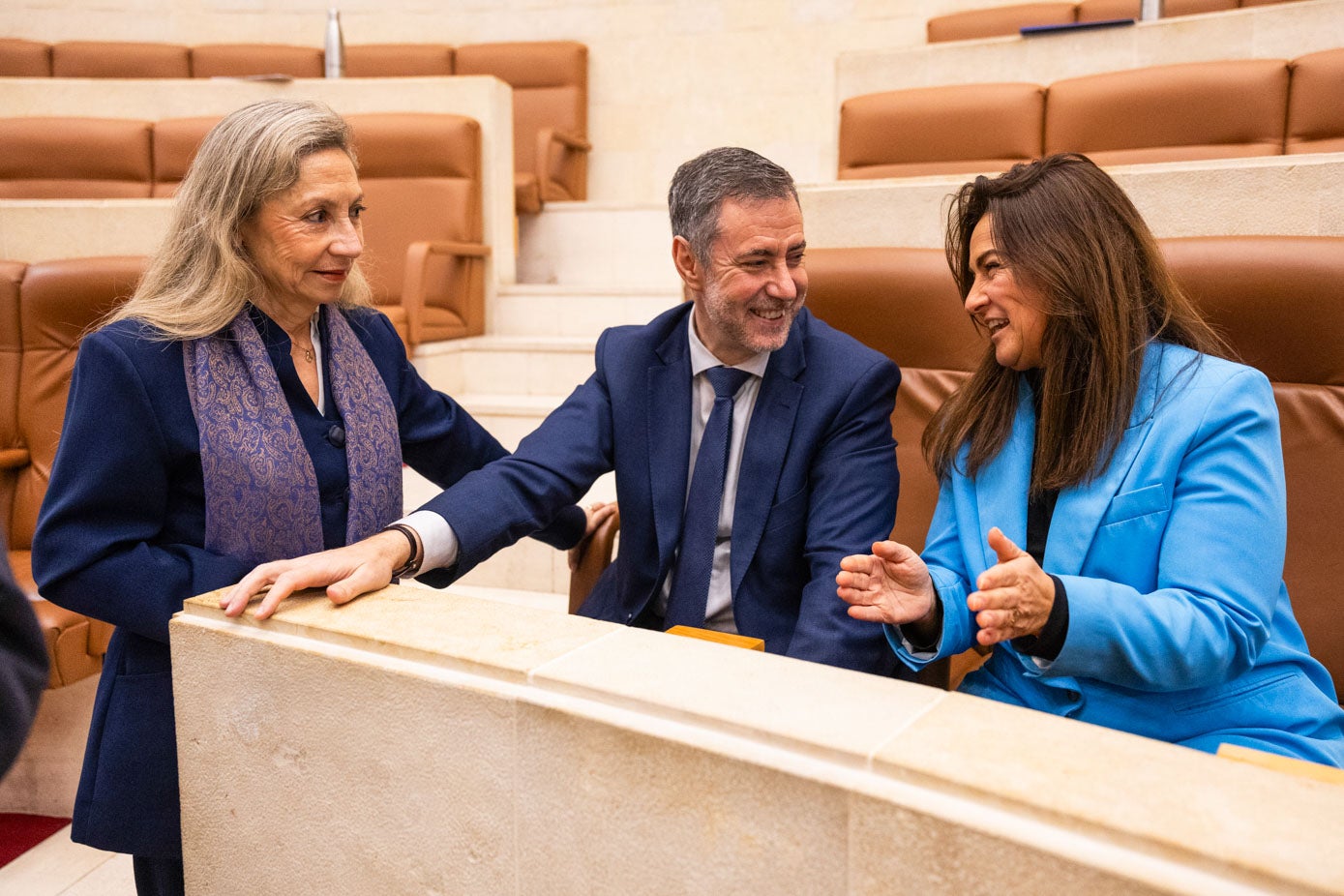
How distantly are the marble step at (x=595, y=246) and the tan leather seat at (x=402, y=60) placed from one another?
1.38 metres

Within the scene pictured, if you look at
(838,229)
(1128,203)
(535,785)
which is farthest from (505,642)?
(838,229)

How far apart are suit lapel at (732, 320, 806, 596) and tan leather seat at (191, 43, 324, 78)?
474 cm

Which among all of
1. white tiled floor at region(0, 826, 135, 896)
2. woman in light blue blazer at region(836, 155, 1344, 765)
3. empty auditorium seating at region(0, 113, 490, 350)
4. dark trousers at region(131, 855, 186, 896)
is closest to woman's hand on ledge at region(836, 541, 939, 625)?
woman in light blue blazer at region(836, 155, 1344, 765)

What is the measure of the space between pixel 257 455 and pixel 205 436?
6 centimetres

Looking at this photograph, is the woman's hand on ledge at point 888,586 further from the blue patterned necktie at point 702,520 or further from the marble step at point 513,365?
the marble step at point 513,365

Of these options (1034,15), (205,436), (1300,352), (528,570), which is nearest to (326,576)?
(205,436)

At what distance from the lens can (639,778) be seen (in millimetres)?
781

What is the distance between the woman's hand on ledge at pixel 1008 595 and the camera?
933mm

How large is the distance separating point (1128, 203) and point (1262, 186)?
688mm

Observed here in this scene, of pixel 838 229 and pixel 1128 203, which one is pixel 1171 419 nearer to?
pixel 1128 203

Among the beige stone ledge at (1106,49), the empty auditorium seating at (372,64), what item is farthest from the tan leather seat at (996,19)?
the empty auditorium seating at (372,64)

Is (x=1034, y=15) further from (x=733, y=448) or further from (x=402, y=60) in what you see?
(x=733, y=448)

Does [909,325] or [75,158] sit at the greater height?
[75,158]

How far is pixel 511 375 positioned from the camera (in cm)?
346
